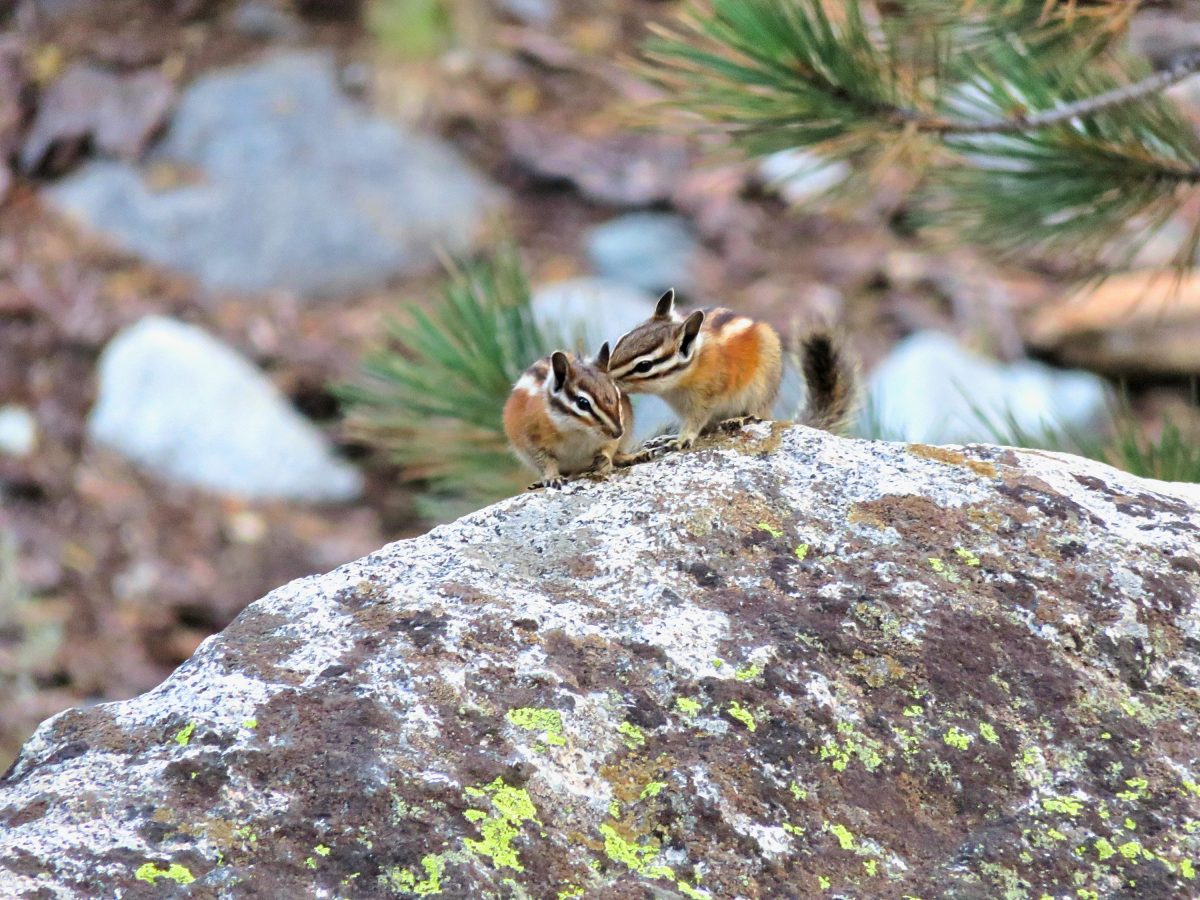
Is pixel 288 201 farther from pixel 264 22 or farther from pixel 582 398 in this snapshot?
pixel 582 398

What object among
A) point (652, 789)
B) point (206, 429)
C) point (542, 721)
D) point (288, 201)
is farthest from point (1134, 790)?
point (288, 201)

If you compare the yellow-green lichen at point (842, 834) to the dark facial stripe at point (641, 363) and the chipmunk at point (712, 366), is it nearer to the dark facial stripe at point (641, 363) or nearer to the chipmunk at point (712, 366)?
the chipmunk at point (712, 366)

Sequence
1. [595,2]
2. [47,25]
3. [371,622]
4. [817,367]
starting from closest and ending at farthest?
[371,622], [817,367], [47,25], [595,2]

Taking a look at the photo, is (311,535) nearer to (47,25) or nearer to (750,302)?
(750,302)

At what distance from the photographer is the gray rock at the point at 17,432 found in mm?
7195

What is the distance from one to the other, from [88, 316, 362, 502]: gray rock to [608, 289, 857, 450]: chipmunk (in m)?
3.99

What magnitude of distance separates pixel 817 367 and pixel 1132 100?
3.96ft

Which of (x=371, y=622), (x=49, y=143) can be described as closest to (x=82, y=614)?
(x=49, y=143)

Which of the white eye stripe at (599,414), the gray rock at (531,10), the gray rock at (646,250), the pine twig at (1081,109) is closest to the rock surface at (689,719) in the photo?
the white eye stripe at (599,414)

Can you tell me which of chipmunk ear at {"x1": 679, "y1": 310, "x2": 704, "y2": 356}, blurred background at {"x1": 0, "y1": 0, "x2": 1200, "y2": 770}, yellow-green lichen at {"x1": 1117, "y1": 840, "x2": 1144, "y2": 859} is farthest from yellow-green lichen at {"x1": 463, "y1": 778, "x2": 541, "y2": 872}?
blurred background at {"x1": 0, "y1": 0, "x2": 1200, "y2": 770}

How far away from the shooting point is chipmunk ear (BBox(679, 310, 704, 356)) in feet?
11.3

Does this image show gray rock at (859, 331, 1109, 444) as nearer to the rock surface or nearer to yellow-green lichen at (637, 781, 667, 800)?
the rock surface

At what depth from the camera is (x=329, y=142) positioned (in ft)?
27.7

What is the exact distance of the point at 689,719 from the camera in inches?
81.7
